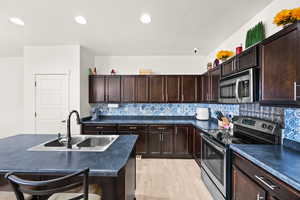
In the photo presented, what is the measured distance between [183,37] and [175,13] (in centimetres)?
83

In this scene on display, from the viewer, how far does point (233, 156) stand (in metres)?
1.85

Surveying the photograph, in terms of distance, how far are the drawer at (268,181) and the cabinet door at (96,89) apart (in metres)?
3.47

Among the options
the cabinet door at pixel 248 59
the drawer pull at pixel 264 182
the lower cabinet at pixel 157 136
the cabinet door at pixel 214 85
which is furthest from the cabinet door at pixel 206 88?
the drawer pull at pixel 264 182

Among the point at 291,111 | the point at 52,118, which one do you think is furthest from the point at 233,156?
the point at 52,118

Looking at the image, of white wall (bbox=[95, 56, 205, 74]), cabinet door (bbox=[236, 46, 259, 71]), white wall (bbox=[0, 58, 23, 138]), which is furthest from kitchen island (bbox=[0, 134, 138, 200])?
white wall (bbox=[0, 58, 23, 138])

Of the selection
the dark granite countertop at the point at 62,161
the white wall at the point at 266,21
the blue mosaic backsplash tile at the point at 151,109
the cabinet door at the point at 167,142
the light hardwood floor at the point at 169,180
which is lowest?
the light hardwood floor at the point at 169,180

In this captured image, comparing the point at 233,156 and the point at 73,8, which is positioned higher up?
the point at 73,8

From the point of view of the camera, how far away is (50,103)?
3.87m

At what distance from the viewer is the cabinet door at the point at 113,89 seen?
4.27 m

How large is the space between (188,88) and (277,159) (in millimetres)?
2997

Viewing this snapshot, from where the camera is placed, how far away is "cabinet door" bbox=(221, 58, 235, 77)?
2.39 m

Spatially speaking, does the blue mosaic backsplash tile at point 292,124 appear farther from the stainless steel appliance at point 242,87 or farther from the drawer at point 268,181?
the drawer at point 268,181

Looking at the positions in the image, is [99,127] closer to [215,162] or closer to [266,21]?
[215,162]

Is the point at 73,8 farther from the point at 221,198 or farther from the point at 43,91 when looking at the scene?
the point at 221,198
